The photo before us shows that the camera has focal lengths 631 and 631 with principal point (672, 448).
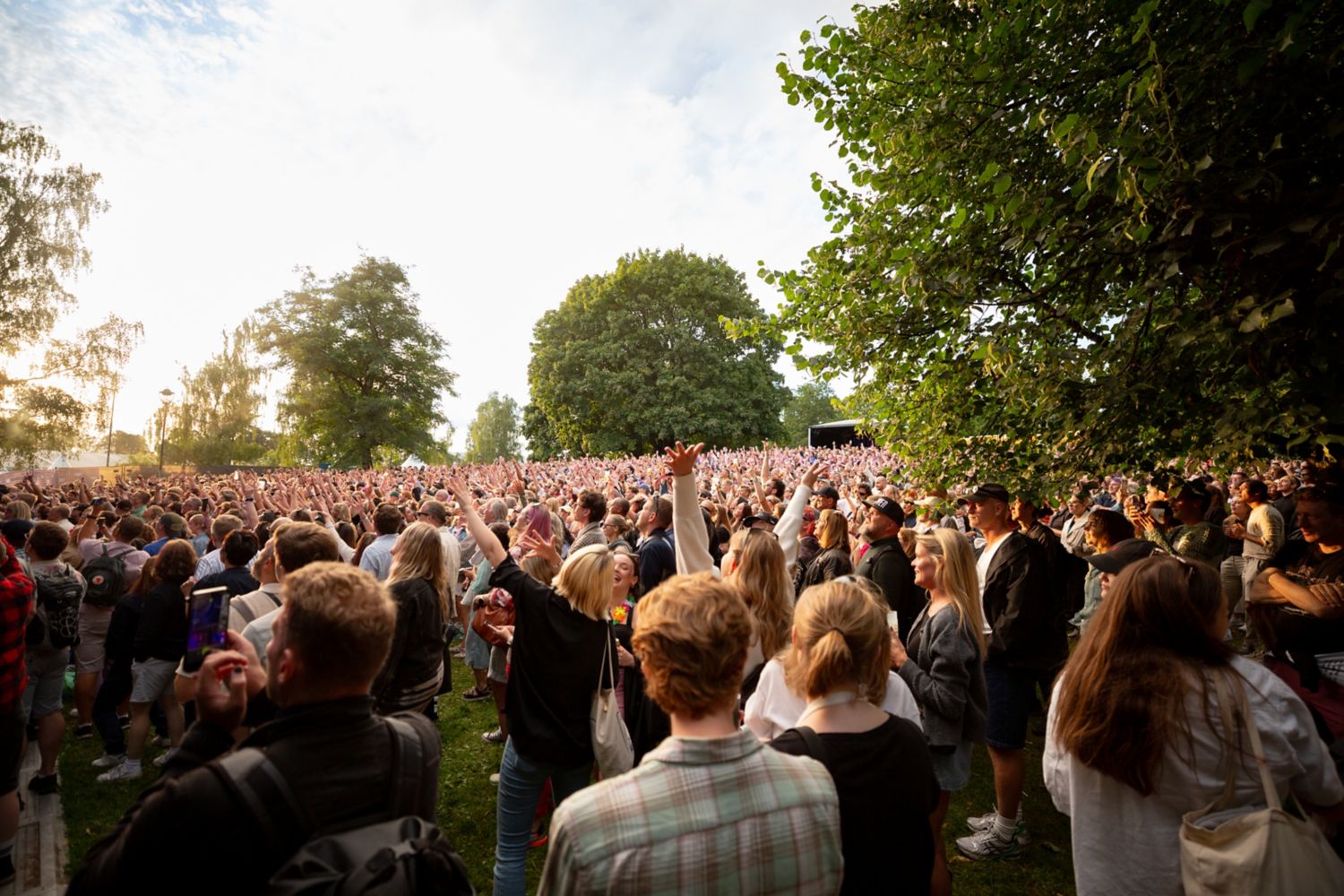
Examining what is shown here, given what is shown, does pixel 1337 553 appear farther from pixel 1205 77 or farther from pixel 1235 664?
pixel 1205 77

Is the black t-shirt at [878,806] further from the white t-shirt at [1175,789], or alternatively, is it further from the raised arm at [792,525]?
the raised arm at [792,525]

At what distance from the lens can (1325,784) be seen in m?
1.99

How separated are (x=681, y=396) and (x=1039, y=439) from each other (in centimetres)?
3273

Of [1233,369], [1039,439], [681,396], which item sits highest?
[681,396]

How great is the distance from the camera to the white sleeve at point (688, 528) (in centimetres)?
362

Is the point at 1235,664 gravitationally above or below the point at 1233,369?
below

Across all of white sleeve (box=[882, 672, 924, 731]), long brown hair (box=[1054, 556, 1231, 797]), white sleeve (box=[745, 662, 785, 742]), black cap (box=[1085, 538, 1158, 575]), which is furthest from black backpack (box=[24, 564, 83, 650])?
black cap (box=[1085, 538, 1158, 575])

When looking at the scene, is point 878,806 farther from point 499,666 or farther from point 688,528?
point 499,666

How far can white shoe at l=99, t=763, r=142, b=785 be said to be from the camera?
5164 millimetres

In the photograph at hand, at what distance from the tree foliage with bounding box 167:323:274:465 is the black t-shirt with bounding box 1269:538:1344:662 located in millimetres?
53703

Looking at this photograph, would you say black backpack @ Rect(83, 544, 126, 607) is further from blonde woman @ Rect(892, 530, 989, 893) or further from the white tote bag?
blonde woman @ Rect(892, 530, 989, 893)

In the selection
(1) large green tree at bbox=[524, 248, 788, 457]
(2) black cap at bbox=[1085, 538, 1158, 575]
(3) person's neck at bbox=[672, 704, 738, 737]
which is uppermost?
(1) large green tree at bbox=[524, 248, 788, 457]

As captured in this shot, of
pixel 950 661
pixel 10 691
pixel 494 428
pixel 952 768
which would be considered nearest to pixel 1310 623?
pixel 950 661

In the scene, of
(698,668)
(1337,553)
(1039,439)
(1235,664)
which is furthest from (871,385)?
(698,668)
